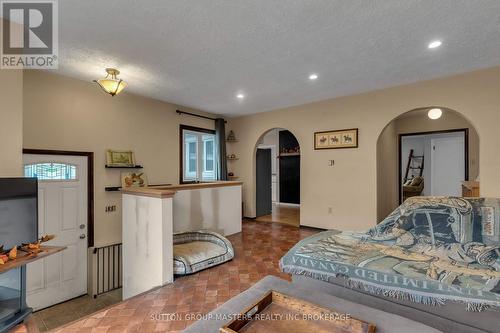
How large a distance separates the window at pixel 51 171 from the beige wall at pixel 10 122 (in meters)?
1.58

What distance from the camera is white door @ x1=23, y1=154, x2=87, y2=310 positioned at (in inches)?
135

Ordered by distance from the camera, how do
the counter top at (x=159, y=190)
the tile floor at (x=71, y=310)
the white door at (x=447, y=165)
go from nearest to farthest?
1. the counter top at (x=159, y=190)
2. the tile floor at (x=71, y=310)
3. the white door at (x=447, y=165)

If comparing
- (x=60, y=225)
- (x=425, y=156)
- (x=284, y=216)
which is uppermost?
(x=425, y=156)

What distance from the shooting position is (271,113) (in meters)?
5.79

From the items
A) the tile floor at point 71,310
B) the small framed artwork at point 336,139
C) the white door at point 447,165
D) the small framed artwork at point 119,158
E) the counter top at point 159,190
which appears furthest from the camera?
the white door at point 447,165

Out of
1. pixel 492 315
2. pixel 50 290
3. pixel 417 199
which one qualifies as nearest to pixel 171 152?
pixel 50 290

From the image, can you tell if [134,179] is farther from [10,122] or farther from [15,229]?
[15,229]

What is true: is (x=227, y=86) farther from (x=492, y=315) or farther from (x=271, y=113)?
(x=492, y=315)

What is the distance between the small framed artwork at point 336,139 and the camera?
4.56 m

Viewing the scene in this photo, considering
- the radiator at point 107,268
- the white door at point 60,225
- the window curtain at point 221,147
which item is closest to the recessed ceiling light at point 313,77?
the window curtain at point 221,147

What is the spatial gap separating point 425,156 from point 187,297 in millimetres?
7848

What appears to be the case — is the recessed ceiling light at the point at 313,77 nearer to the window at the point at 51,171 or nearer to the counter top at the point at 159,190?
the counter top at the point at 159,190

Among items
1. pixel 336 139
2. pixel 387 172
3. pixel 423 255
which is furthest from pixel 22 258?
pixel 387 172

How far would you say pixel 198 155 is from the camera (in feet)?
19.7
